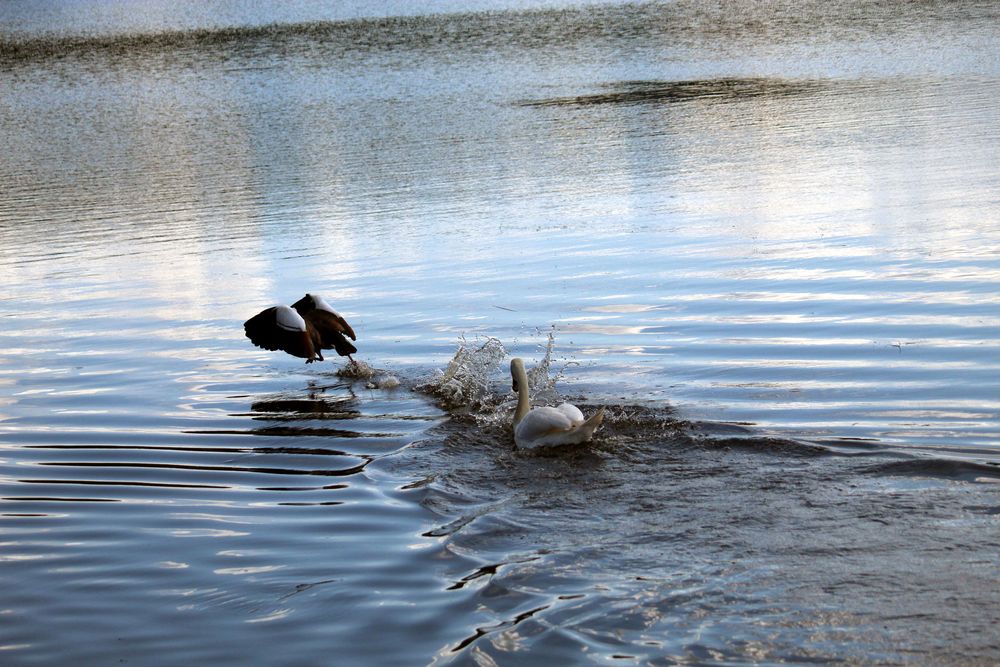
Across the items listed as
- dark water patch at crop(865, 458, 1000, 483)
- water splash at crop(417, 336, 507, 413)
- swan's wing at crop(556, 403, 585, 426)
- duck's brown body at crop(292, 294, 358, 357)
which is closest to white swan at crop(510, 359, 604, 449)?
swan's wing at crop(556, 403, 585, 426)

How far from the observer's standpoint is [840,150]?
21031mm

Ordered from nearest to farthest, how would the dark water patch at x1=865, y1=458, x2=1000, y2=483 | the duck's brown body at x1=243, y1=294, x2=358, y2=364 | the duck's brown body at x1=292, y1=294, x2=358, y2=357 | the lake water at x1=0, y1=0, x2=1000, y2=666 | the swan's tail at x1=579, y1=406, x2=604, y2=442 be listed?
the lake water at x1=0, y1=0, x2=1000, y2=666
the dark water patch at x1=865, y1=458, x2=1000, y2=483
the swan's tail at x1=579, y1=406, x2=604, y2=442
the duck's brown body at x1=243, y1=294, x2=358, y2=364
the duck's brown body at x1=292, y1=294, x2=358, y2=357

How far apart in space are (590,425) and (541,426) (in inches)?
14.1

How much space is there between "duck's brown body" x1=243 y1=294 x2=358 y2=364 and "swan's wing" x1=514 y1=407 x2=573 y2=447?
297 centimetres

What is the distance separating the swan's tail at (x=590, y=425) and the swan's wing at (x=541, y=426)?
3.7 inches

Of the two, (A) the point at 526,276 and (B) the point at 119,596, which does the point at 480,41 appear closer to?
(A) the point at 526,276

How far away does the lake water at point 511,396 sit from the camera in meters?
5.64

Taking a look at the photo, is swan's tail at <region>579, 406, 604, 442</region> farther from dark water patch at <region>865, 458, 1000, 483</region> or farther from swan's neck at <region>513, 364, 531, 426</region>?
dark water patch at <region>865, 458, 1000, 483</region>

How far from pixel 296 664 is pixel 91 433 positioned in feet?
15.3

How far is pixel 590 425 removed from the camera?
316 inches

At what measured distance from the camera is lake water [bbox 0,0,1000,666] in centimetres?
564

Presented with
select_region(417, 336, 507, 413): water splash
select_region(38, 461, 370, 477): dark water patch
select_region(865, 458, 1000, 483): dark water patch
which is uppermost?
select_region(417, 336, 507, 413): water splash

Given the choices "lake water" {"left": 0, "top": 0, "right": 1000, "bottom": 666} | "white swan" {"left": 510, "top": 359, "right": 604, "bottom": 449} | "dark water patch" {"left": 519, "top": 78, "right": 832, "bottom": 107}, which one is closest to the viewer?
"lake water" {"left": 0, "top": 0, "right": 1000, "bottom": 666}

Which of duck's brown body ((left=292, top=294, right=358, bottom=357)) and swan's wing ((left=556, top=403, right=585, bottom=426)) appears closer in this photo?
swan's wing ((left=556, top=403, right=585, bottom=426))
